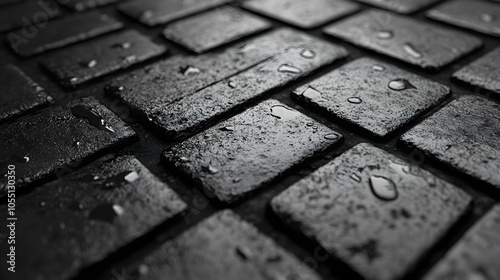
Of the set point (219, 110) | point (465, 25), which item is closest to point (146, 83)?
point (219, 110)

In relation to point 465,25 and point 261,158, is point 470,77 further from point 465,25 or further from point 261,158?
point 261,158

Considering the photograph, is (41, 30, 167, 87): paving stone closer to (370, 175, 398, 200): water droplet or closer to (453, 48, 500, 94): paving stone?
(370, 175, 398, 200): water droplet

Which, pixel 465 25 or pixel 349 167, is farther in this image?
pixel 465 25

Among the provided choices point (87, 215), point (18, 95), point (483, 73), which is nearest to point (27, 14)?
point (18, 95)

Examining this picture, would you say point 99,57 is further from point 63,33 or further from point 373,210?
Answer: point 373,210

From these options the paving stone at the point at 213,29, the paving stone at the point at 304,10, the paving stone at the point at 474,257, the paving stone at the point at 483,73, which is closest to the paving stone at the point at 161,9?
the paving stone at the point at 213,29
